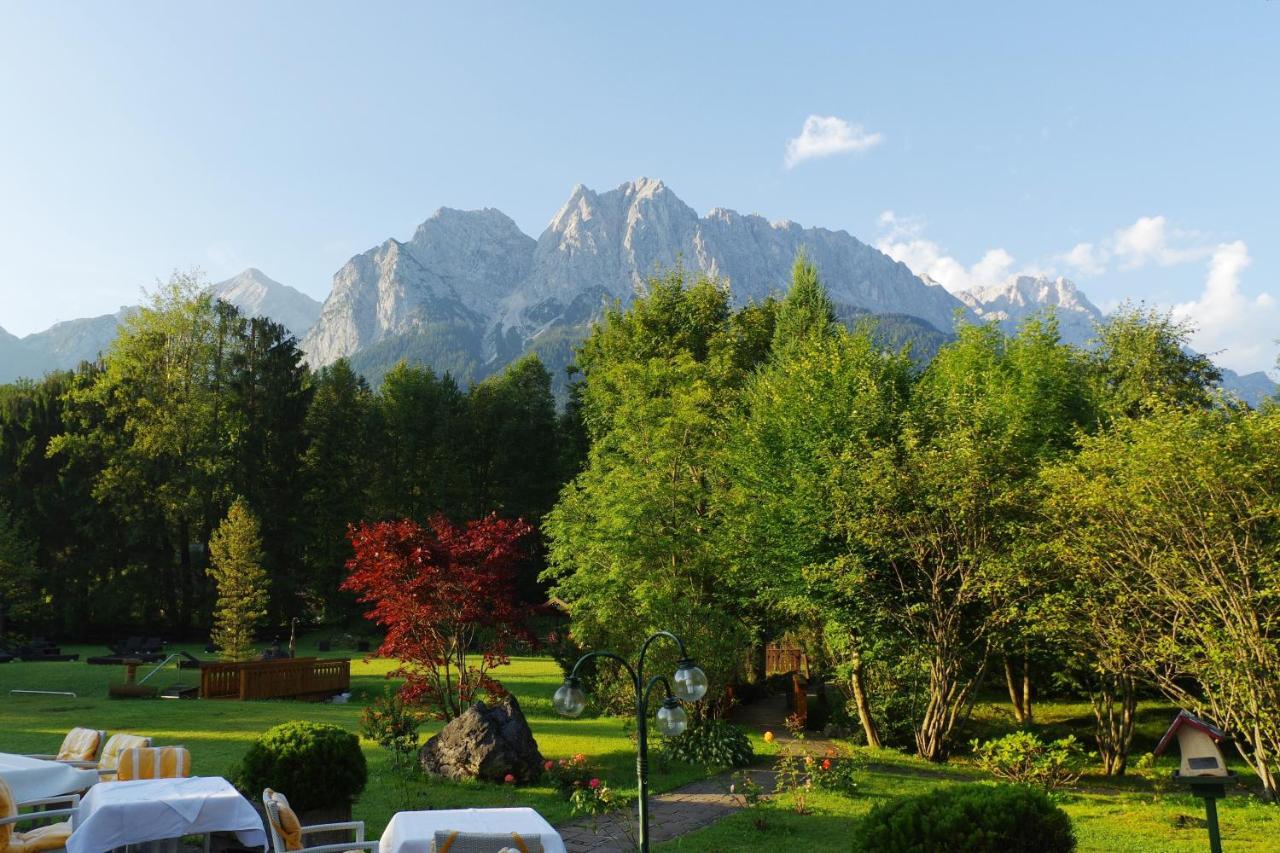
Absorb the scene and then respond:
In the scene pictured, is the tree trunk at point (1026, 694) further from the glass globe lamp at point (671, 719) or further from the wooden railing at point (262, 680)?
the wooden railing at point (262, 680)

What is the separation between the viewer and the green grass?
39.2 feet

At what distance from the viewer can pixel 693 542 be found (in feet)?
71.2

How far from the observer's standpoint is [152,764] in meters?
9.12

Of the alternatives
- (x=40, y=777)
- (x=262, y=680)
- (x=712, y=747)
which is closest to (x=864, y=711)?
(x=712, y=747)

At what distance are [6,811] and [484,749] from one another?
6470 mm

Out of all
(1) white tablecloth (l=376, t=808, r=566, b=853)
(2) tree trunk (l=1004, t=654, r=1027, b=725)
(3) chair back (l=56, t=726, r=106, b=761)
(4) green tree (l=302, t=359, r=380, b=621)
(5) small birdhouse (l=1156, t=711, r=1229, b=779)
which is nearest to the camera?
(1) white tablecloth (l=376, t=808, r=566, b=853)

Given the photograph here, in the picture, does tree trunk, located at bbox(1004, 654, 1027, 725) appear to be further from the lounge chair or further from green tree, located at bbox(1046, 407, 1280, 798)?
the lounge chair

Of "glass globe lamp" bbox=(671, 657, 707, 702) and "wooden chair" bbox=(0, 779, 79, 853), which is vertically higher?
"glass globe lamp" bbox=(671, 657, 707, 702)

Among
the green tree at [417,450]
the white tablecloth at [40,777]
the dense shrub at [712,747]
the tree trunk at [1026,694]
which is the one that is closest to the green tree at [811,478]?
the dense shrub at [712,747]

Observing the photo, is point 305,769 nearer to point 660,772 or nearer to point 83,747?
point 83,747

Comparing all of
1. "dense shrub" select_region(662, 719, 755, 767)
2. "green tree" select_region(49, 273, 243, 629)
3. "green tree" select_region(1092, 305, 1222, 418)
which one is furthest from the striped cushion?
"green tree" select_region(49, 273, 243, 629)

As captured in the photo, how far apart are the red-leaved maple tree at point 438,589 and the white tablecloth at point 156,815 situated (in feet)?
24.8

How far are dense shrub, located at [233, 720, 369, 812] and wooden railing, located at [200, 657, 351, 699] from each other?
540 inches

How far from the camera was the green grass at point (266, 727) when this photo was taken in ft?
39.2
